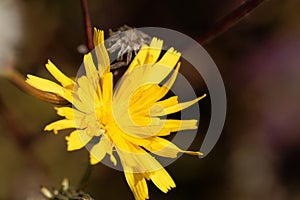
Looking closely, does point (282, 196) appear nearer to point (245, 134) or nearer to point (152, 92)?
point (245, 134)

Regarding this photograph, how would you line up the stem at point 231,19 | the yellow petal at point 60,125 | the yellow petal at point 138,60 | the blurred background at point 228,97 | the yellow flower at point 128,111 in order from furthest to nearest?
the blurred background at point 228,97 < the stem at point 231,19 < the yellow petal at point 138,60 < the yellow flower at point 128,111 < the yellow petal at point 60,125

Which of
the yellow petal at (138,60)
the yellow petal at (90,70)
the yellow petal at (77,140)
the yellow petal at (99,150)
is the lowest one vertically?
the yellow petal at (99,150)

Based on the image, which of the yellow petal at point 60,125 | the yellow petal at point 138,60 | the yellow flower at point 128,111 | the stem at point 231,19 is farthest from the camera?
the stem at point 231,19

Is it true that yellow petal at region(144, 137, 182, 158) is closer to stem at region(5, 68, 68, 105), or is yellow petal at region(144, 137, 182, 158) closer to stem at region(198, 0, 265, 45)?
stem at region(5, 68, 68, 105)

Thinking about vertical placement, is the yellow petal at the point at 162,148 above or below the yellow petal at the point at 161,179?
above

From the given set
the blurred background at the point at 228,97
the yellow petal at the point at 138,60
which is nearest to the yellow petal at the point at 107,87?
the yellow petal at the point at 138,60

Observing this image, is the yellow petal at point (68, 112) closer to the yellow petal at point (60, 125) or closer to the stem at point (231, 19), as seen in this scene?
the yellow petal at point (60, 125)

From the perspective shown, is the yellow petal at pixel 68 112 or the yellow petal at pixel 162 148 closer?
the yellow petal at pixel 68 112

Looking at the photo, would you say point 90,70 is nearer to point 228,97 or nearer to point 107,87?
point 107,87
